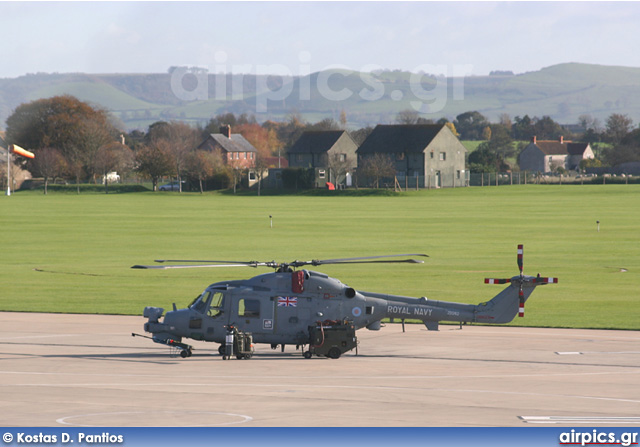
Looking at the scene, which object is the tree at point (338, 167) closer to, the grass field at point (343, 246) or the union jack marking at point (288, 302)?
the grass field at point (343, 246)

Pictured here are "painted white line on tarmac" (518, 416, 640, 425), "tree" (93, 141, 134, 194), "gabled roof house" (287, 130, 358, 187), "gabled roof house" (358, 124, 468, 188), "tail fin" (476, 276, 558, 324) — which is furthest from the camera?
"tree" (93, 141, 134, 194)

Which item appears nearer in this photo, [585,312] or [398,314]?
[398,314]

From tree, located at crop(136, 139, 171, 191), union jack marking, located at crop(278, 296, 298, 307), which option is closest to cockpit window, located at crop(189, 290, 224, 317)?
union jack marking, located at crop(278, 296, 298, 307)

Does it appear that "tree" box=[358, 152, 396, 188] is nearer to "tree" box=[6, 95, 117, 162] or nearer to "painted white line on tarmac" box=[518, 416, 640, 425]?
"tree" box=[6, 95, 117, 162]

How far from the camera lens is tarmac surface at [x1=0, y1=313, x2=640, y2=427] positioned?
19391mm

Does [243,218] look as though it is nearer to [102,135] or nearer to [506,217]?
[506,217]

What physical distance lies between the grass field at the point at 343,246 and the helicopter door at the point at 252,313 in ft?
38.2

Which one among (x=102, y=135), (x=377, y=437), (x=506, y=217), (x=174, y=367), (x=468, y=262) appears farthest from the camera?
(x=102, y=135)

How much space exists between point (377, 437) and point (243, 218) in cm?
7590

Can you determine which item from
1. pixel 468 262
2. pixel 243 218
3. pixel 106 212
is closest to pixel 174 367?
pixel 468 262

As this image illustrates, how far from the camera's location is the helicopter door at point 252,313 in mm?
26125

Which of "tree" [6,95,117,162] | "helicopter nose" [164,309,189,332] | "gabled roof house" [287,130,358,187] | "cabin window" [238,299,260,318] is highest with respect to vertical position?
"tree" [6,95,117,162]

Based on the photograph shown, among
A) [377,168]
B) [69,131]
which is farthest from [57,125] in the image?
[377,168]

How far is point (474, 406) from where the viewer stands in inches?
805
